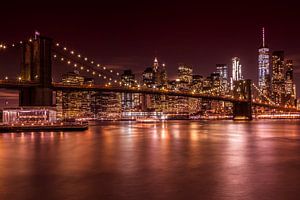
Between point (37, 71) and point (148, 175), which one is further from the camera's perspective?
point (37, 71)

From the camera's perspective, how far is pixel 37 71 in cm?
4350

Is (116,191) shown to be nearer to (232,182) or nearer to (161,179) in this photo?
(161,179)

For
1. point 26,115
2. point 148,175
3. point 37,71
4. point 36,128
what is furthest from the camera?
point 37,71

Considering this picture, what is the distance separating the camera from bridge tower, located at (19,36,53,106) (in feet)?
134

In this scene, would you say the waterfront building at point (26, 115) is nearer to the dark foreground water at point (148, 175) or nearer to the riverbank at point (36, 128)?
the riverbank at point (36, 128)

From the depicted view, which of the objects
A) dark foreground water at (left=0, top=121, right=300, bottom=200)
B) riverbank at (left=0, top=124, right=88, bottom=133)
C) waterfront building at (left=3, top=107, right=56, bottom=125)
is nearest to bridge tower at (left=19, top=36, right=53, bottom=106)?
waterfront building at (left=3, top=107, right=56, bottom=125)

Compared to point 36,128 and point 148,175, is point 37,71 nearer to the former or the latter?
point 36,128

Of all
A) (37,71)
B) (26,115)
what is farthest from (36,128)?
(37,71)

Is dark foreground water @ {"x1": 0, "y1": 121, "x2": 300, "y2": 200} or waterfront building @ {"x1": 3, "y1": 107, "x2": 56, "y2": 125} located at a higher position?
waterfront building @ {"x1": 3, "y1": 107, "x2": 56, "y2": 125}

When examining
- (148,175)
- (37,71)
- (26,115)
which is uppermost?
(37,71)

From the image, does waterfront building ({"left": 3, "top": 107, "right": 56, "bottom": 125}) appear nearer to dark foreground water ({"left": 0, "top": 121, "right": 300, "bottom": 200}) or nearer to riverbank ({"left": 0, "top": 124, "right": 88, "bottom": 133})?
riverbank ({"left": 0, "top": 124, "right": 88, "bottom": 133})

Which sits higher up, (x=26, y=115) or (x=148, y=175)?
(x=26, y=115)

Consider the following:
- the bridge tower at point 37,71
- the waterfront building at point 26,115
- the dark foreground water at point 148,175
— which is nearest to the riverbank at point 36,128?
the waterfront building at point 26,115

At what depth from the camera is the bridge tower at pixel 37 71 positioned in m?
41.0
